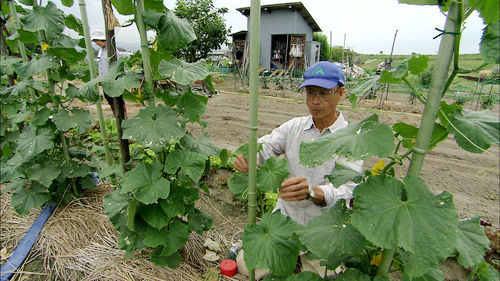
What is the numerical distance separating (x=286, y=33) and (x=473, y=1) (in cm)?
1911

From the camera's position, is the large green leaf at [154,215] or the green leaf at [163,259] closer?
the large green leaf at [154,215]

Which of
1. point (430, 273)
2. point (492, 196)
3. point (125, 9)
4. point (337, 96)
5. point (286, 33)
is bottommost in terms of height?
point (492, 196)

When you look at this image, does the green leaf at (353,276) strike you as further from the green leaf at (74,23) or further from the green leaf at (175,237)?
the green leaf at (74,23)

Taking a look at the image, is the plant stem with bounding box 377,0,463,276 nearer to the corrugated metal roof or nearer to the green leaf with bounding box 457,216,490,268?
the green leaf with bounding box 457,216,490,268

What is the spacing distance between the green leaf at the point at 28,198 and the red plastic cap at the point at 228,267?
5.70ft

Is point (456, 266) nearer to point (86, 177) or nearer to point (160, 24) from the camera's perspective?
point (160, 24)

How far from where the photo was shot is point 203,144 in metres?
1.86

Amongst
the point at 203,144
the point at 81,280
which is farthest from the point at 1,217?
the point at 203,144

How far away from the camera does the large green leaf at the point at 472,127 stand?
81cm

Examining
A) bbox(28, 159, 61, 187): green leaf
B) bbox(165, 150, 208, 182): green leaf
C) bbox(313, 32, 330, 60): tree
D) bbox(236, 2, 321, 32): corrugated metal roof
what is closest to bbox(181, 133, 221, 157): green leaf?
bbox(165, 150, 208, 182): green leaf

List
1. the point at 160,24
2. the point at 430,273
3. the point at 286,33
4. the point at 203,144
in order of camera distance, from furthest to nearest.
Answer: the point at 286,33 → the point at 203,144 → the point at 160,24 → the point at 430,273

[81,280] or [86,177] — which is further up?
[86,177]

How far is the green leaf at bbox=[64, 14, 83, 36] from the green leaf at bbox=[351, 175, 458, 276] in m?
2.68

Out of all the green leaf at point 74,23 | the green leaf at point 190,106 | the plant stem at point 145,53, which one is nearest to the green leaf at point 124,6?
the plant stem at point 145,53
